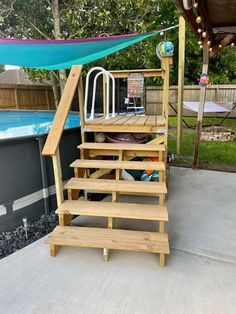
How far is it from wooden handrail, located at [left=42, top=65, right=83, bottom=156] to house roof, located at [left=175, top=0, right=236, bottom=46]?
4.50 feet

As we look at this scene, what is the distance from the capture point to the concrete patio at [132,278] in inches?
67.8

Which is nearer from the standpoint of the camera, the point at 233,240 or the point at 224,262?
the point at 224,262

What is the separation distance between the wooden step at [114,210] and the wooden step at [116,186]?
156 mm

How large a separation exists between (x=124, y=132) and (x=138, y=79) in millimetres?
1150

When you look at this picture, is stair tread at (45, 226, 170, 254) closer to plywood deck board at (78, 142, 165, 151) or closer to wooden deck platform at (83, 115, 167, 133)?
plywood deck board at (78, 142, 165, 151)

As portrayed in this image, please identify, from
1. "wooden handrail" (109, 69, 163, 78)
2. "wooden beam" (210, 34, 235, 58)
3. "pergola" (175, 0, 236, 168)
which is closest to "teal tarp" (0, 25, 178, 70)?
"wooden handrail" (109, 69, 163, 78)

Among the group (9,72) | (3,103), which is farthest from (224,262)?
(9,72)

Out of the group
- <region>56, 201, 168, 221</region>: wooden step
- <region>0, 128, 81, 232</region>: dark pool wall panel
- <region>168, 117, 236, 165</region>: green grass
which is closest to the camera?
<region>56, 201, 168, 221</region>: wooden step

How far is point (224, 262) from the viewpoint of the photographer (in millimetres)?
2178

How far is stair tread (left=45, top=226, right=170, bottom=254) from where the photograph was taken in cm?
211

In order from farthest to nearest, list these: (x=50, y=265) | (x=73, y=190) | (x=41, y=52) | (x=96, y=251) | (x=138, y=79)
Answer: (x=138, y=79) < (x=41, y=52) < (x=73, y=190) < (x=96, y=251) < (x=50, y=265)

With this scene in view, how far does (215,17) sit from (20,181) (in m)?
3.68

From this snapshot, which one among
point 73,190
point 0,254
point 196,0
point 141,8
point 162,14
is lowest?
point 0,254

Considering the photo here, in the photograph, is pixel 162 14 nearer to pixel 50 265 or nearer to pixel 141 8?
pixel 141 8
